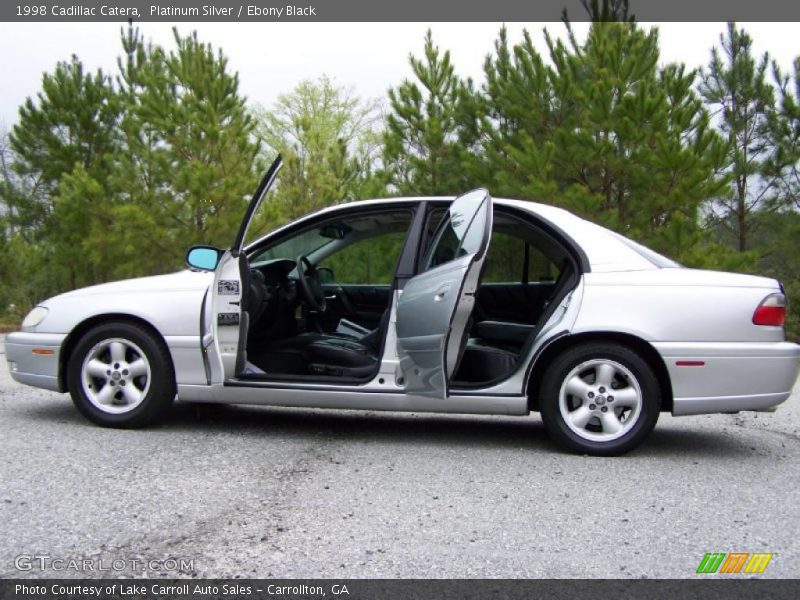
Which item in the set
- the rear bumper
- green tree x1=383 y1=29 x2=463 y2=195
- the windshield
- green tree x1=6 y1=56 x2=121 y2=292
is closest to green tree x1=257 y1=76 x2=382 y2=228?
green tree x1=383 y1=29 x2=463 y2=195

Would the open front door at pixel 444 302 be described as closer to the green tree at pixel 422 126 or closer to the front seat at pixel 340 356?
the front seat at pixel 340 356

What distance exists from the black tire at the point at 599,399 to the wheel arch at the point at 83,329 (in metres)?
2.54

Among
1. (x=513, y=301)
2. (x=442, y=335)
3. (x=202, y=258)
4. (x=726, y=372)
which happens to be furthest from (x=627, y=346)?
(x=202, y=258)

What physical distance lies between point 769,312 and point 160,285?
378 centimetres

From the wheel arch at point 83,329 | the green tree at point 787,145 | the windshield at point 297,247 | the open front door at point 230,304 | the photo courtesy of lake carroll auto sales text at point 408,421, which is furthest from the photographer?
the green tree at point 787,145

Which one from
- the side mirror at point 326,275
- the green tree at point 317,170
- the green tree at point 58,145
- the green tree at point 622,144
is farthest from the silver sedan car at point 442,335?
the green tree at point 58,145

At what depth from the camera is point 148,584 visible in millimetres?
2854

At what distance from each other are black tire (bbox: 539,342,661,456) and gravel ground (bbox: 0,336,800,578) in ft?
0.41

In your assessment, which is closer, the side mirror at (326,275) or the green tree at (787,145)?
the side mirror at (326,275)

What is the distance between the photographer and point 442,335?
470 centimetres

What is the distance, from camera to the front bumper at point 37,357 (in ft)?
18.5

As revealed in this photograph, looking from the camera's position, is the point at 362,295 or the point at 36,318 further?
the point at 362,295

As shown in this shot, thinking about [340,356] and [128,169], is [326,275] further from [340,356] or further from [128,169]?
[128,169]

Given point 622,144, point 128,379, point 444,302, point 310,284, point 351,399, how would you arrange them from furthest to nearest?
1. point 622,144
2. point 310,284
3. point 128,379
4. point 351,399
5. point 444,302
